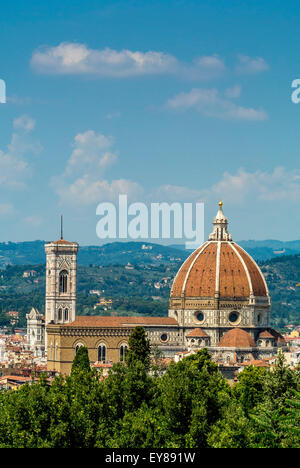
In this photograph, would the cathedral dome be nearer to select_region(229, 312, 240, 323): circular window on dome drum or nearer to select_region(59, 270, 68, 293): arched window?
select_region(229, 312, 240, 323): circular window on dome drum

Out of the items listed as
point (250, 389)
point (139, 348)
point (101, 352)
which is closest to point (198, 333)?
point (101, 352)

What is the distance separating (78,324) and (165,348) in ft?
32.3

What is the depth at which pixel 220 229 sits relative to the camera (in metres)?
135

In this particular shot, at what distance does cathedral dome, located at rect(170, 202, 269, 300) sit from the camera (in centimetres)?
12800

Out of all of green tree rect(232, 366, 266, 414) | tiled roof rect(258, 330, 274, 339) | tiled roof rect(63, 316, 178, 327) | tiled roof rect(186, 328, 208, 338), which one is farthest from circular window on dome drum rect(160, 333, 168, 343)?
green tree rect(232, 366, 266, 414)

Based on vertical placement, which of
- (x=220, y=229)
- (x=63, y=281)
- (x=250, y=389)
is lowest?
(x=250, y=389)

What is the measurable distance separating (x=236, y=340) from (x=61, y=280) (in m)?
23.2

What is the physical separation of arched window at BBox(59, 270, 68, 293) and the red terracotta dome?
20.2 meters

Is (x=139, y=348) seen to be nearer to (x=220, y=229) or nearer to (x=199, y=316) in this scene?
(x=199, y=316)

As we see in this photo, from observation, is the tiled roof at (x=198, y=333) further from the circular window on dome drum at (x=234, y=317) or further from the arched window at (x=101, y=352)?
the arched window at (x=101, y=352)

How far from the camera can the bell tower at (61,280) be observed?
13450cm

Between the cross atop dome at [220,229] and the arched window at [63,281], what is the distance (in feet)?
52.8

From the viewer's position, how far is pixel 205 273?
424 feet
